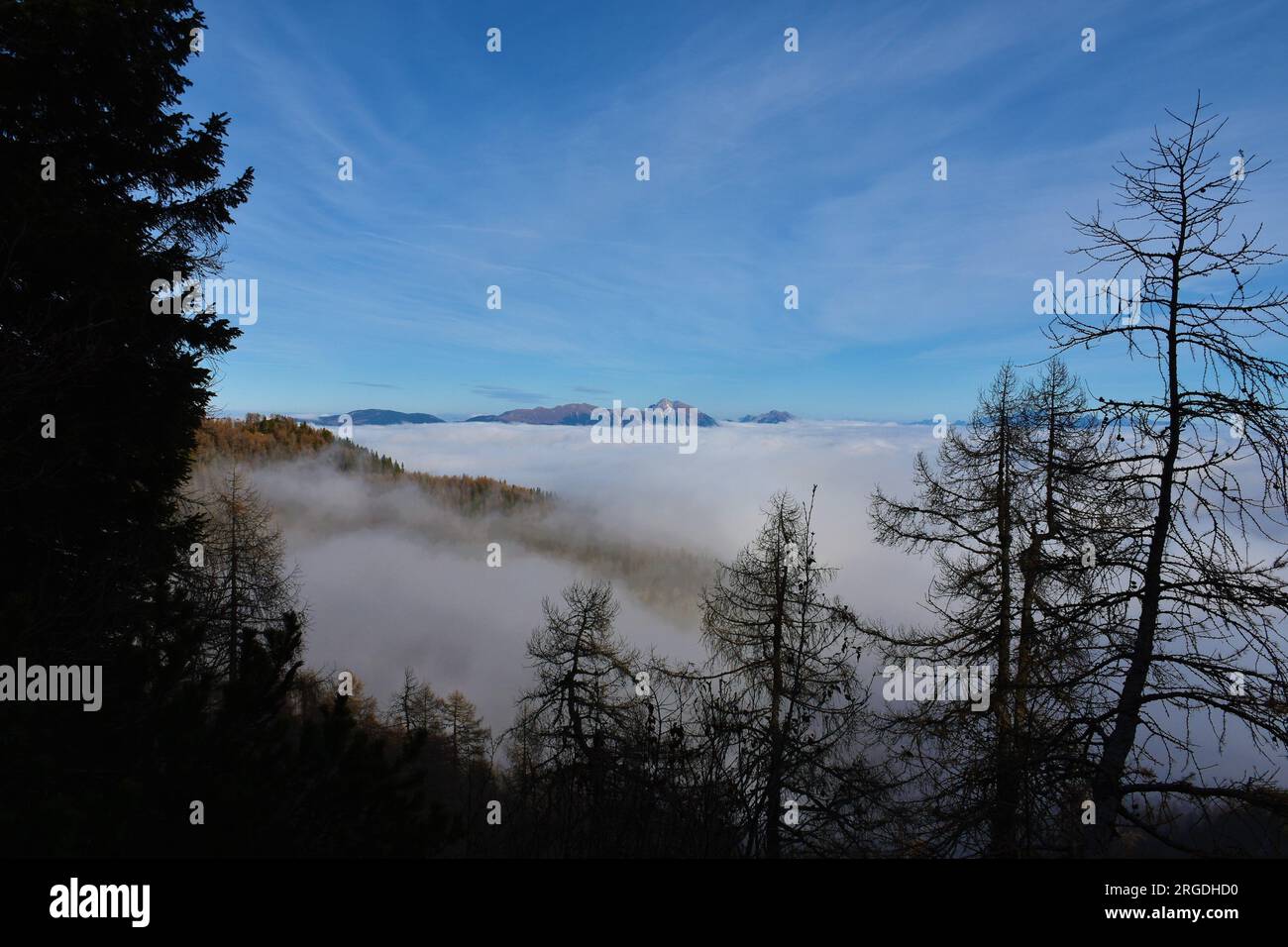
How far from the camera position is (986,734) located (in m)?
9.16

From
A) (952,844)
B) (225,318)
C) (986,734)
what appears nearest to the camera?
(952,844)

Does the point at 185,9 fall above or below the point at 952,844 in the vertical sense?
above

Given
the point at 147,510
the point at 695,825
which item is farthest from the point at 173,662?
the point at 147,510

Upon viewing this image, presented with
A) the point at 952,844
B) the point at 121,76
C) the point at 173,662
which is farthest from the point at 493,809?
the point at 121,76

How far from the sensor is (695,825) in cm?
457

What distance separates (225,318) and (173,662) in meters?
7.38
